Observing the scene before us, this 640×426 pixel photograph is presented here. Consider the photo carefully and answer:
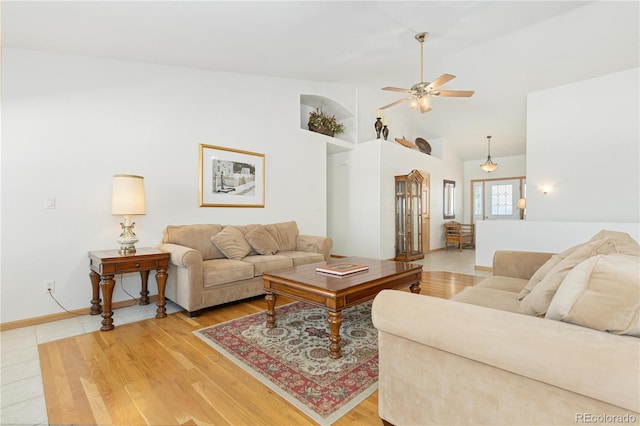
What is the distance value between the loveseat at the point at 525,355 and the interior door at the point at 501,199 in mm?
8271

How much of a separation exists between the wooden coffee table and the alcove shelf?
3.36m

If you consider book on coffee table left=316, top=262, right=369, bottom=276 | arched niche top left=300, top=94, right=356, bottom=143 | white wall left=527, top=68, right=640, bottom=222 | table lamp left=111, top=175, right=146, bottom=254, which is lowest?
book on coffee table left=316, top=262, right=369, bottom=276

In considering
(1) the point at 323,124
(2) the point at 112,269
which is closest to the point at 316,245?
(2) the point at 112,269

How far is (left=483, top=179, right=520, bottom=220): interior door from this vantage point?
856 centimetres

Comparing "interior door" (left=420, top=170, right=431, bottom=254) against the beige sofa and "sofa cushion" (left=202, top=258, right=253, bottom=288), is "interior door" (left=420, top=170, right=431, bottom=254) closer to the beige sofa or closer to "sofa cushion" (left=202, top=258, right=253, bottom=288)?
the beige sofa

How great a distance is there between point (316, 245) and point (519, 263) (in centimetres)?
242

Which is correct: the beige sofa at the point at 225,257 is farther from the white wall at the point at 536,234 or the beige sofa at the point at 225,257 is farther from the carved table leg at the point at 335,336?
the white wall at the point at 536,234

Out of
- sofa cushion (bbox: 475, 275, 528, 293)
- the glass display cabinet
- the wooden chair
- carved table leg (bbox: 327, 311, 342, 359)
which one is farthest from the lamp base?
the wooden chair

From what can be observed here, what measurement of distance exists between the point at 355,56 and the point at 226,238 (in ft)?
9.85

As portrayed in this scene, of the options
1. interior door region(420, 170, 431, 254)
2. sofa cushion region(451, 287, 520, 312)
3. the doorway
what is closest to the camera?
sofa cushion region(451, 287, 520, 312)

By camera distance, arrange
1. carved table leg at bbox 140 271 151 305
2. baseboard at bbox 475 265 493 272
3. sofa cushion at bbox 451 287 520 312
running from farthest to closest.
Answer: baseboard at bbox 475 265 493 272, carved table leg at bbox 140 271 151 305, sofa cushion at bbox 451 287 520 312

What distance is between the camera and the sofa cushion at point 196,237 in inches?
133

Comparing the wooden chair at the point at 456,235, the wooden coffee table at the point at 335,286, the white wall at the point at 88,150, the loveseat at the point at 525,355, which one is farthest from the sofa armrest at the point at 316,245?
the wooden chair at the point at 456,235

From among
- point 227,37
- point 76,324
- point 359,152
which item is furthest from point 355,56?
point 76,324
